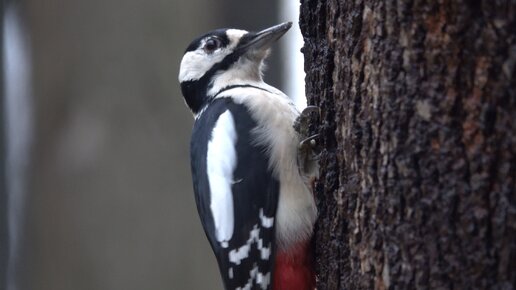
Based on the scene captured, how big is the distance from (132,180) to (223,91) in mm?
1315

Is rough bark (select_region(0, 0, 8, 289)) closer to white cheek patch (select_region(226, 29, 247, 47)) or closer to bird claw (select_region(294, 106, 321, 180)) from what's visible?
white cheek patch (select_region(226, 29, 247, 47))

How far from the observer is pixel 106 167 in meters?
4.84

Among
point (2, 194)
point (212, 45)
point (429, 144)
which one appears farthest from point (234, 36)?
point (429, 144)

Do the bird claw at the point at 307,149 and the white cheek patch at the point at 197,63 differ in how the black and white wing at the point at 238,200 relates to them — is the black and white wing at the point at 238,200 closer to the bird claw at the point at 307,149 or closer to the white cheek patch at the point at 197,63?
the bird claw at the point at 307,149

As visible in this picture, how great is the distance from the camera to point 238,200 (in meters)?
3.17

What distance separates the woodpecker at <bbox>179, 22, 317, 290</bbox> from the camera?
3.13 meters

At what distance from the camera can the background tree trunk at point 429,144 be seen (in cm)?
222

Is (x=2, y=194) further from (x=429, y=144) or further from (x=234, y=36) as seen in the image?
(x=429, y=144)

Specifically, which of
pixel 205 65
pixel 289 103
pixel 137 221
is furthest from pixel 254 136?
pixel 137 221

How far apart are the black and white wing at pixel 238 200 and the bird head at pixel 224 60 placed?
453 millimetres

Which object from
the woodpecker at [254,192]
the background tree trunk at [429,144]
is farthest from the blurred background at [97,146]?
the background tree trunk at [429,144]

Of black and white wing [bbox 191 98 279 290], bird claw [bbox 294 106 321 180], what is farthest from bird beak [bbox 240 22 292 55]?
bird claw [bbox 294 106 321 180]

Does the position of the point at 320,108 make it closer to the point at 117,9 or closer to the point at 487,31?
the point at 487,31

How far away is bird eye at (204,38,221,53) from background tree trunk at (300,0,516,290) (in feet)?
4.18
